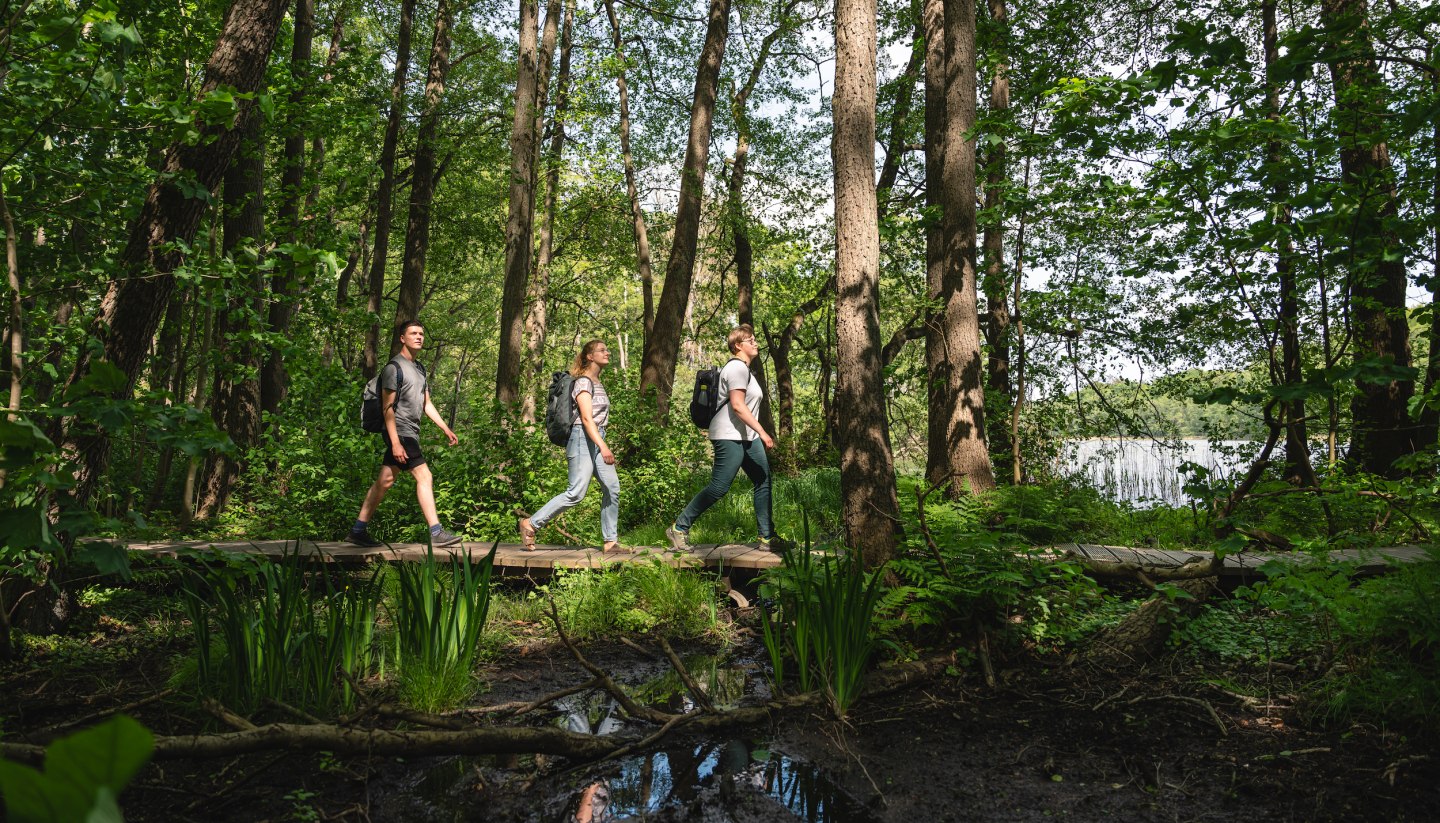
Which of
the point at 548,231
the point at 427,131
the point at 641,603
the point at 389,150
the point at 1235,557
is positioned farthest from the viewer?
the point at 548,231

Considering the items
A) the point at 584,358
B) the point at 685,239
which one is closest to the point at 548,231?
the point at 685,239

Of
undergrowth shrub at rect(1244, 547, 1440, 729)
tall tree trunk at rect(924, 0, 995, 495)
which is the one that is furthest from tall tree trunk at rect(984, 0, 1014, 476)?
undergrowth shrub at rect(1244, 547, 1440, 729)

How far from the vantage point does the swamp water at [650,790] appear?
9.73ft

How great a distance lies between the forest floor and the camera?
9.62 feet

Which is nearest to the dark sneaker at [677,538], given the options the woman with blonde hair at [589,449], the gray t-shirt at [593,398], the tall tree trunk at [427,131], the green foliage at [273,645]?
the woman with blonde hair at [589,449]

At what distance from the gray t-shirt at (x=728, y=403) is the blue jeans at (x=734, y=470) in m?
0.07

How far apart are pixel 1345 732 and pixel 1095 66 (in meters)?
13.7

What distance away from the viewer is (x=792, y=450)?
16.9 metres

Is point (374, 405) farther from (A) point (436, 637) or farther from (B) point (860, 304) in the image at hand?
(B) point (860, 304)

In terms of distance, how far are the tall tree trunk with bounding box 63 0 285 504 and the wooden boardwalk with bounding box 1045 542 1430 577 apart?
19.6ft

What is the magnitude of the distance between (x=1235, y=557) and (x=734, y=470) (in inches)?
148

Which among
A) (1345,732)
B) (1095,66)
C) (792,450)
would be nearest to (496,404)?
(1345,732)

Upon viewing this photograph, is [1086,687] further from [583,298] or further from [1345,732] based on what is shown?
[583,298]

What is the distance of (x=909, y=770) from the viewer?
10.9 feet
